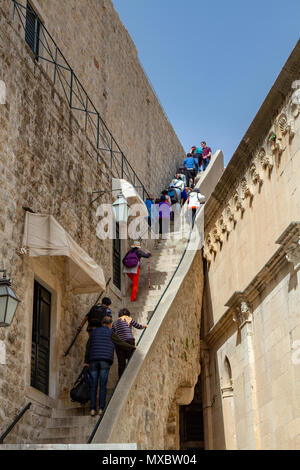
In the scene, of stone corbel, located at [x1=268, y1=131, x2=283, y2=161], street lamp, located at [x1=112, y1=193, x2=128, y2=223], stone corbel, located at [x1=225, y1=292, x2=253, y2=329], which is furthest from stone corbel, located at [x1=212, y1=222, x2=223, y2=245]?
stone corbel, located at [x1=268, y1=131, x2=283, y2=161]

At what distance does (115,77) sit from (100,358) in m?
12.9

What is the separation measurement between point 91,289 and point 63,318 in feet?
2.54

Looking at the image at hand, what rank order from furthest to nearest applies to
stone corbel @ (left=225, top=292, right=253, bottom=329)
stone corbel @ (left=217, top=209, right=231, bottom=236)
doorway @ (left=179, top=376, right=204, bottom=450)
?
1. doorway @ (left=179, top=376, right=204, bottom=450)
2. stone corbel @ (left=217, top=209, right=231, bottom=236)
3. stone corbel @ (left=225, top=292, right=253, bottom=329)

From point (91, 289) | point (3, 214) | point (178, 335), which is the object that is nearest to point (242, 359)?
point (178, 335)

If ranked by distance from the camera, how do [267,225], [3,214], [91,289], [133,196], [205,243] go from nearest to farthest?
[3,214] → [91,289] → [267,225] → [133,196] → [205,243]

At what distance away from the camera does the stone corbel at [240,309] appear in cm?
1412

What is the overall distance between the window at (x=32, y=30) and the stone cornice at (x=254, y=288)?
6.99 m

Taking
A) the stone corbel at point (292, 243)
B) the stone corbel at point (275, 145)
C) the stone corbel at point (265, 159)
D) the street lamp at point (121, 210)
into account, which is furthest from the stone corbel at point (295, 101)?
the street lamp at point (121, 210)

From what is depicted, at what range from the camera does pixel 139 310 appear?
15.1m

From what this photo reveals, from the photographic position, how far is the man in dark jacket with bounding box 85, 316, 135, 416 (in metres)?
10.6

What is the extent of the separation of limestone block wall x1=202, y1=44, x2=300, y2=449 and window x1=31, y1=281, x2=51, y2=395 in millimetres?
4232

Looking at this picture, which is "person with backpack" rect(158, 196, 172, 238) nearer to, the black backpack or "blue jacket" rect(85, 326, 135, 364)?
"blue jacket" rect(85, 326, 135, 364)

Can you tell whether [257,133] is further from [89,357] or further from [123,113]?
[123,113]

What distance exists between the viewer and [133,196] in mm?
15461
